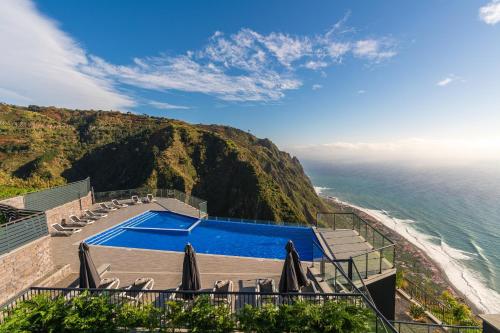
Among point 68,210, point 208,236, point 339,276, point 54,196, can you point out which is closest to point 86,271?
point 339,276

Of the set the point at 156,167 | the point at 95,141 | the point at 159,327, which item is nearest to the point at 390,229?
the point at 156,167

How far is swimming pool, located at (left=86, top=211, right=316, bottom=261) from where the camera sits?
49.8 feet

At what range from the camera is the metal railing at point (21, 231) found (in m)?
8.60

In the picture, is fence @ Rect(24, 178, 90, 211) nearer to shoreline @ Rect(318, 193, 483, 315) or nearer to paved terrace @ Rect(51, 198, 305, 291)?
paved terrace @ Rect(51, 198, 305, 291)

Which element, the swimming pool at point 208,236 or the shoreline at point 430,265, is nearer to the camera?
the swimming pool at point 208,236

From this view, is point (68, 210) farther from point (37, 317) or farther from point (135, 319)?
point (135, 319)

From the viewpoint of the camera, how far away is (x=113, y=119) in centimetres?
10212

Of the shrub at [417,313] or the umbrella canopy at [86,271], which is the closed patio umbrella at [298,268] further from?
the shrub at [417,313]

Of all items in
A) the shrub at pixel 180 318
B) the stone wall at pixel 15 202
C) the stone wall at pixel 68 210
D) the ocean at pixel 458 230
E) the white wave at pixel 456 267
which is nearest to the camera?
the shrub at pixel 180 318

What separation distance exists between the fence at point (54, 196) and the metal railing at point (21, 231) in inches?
260

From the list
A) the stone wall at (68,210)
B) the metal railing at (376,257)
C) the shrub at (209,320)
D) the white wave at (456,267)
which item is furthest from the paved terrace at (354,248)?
the white wave at (456,267)

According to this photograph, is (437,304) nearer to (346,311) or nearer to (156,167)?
(346,311)

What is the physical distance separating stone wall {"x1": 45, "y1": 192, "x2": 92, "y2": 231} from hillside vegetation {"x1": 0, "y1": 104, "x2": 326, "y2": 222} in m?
38.4

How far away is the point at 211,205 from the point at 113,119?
211 ft
